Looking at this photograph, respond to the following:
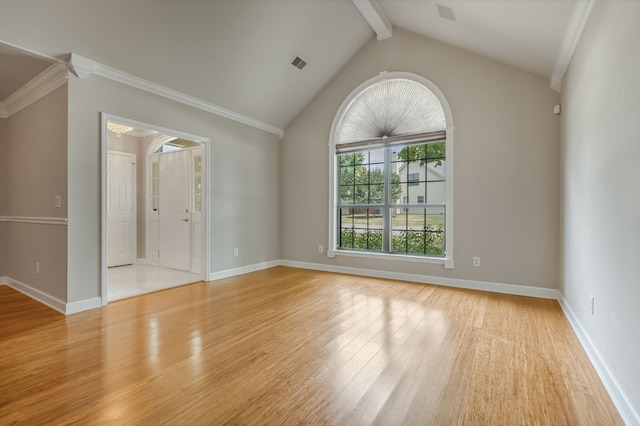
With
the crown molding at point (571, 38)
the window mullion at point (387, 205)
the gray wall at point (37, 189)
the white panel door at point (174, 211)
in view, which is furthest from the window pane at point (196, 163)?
the crown molding at point (571, 38)

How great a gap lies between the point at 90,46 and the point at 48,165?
1.43m

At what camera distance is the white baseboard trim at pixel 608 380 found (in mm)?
1522

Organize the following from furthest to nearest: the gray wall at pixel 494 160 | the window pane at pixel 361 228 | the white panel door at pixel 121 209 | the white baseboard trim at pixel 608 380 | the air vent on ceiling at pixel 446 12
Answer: the white panel door at pixel 121 209 → the window pane at pixel 361 228 → the gray wall at pixel 494 160 → the air vent on ceiling at pixel 446 12 → the white baseboard trim at pixel 608 380

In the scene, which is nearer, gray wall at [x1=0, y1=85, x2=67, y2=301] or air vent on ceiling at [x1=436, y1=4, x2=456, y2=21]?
gray wall at [x1=0, y1=85, x2=67, y2=301]

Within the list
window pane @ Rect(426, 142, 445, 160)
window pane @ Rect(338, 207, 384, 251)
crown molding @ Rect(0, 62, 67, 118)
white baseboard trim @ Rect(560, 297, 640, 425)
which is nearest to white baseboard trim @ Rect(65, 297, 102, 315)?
crown molding @ Rect(0, 62, 67, 118)

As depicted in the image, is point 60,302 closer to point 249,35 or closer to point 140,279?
point 140,279

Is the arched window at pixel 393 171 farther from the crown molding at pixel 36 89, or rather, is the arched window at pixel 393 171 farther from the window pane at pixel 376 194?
the crown molding at pixel 36 89

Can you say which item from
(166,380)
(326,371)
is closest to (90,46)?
(166,380)

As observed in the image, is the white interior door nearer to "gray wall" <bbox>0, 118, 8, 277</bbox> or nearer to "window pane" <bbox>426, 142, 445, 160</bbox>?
"gray wall" <bbox>0, 118, 8, 277</bbox>

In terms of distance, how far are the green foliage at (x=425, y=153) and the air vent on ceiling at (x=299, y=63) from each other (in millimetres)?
2009

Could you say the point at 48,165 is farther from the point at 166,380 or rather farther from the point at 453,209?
the point at 453,209

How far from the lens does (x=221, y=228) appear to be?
15.6 feet

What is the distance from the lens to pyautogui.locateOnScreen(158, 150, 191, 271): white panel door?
5.31 m

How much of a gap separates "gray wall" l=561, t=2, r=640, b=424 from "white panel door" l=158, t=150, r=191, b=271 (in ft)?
17.2
